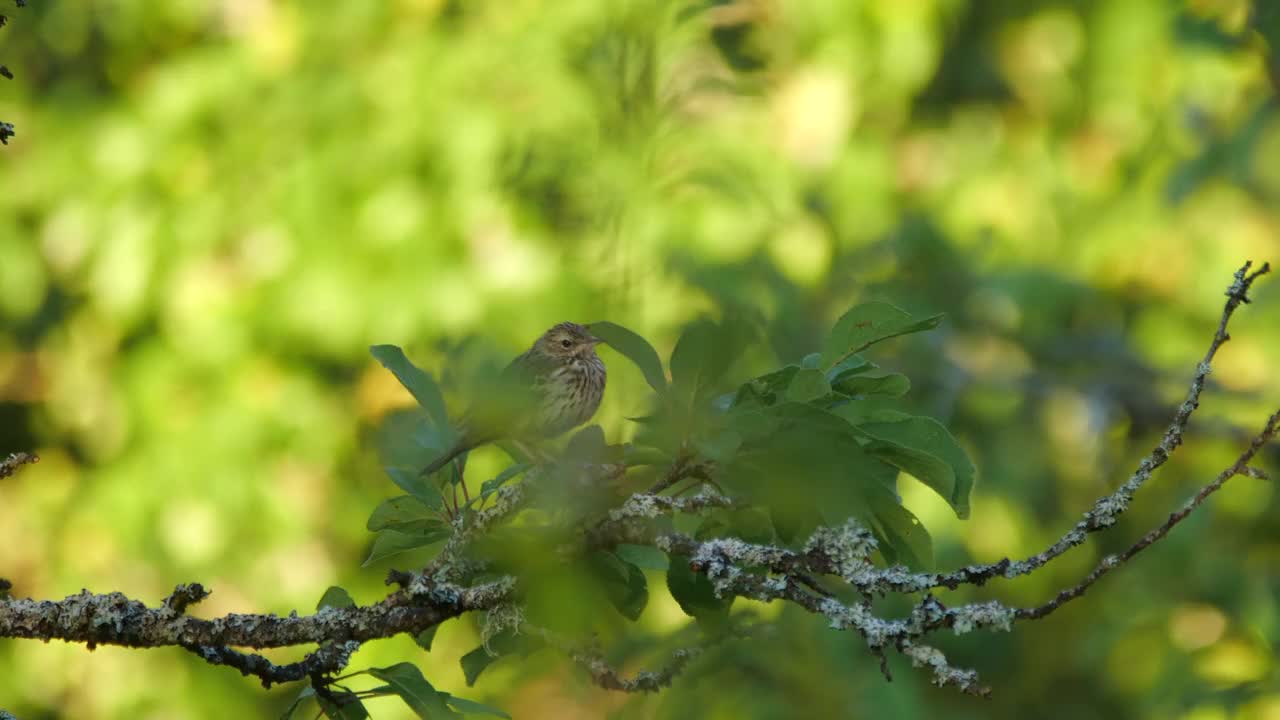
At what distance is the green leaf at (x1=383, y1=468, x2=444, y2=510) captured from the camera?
1244 millimetres

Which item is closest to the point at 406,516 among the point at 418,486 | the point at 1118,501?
the point at 418,486

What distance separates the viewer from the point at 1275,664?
3580 mm

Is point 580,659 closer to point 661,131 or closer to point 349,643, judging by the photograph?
point 349,643

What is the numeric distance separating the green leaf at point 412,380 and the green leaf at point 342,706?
271mm

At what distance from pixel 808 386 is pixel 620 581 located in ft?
0.78

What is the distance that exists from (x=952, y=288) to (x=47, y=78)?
3.18m

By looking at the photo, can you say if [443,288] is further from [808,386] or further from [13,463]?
[808,386]

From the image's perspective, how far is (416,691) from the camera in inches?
49.7

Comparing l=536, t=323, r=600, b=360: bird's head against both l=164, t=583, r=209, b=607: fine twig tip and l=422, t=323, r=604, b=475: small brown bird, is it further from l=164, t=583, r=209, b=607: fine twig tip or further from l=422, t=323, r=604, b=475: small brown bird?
l=164, t=583, r=209, b=607: fine twig tip

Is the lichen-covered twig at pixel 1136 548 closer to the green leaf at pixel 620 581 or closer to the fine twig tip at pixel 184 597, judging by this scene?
the green leaf at pixel 620 581

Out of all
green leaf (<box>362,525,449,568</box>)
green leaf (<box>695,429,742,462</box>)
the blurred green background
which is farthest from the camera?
the blurred green background

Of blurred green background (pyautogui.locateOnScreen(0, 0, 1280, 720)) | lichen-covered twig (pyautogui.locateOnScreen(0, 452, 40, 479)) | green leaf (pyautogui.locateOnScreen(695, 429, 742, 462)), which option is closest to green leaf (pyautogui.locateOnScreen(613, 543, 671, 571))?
green leaf (pyautogui.locateOnScreen(695, 429, 742, 462))

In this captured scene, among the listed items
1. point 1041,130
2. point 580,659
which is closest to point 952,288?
point 1041,130

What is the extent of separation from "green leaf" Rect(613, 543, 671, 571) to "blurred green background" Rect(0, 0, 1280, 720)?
223cm
